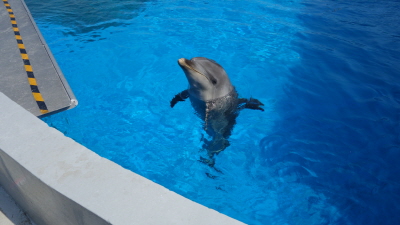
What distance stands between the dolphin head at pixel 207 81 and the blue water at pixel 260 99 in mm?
880

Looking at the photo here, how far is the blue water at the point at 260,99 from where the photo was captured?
13.4ft

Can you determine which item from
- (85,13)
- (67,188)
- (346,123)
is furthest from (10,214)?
(85,13)

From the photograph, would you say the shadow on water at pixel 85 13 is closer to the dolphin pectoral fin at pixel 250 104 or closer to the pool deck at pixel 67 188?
the dolphin pectoral fin at pixel 250 104

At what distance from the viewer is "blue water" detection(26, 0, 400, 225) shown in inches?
161

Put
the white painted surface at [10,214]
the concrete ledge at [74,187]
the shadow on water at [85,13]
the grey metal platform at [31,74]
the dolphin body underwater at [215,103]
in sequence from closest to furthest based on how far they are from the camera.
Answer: the concrete ledge at [74,187] → the white painted surface at [10,214] → the dolphin body underwater at [215,103] → the grey metal platform at [31,74] → the shadow on water at [85,13]

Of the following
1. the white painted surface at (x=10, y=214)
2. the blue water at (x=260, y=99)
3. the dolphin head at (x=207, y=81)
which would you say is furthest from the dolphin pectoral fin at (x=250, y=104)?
the white painted surface at (x=10, y=214)

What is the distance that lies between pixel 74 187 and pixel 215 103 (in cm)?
273

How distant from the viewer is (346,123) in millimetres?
5223

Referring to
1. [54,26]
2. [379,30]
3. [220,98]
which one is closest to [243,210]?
[220,98]

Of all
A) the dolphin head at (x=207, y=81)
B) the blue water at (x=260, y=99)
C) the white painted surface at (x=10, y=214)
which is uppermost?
the dolphin head at (x=207, y=81)

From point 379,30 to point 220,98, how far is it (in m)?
6.08

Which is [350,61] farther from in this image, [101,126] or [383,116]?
[101,126]

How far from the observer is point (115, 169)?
2.10 metres

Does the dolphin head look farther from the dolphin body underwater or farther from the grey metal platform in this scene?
the grey metal platform
